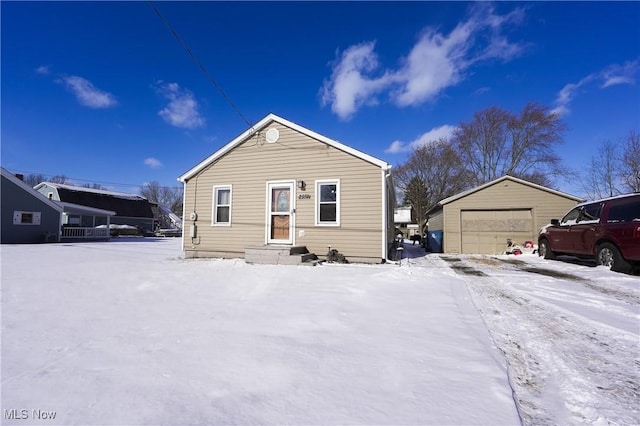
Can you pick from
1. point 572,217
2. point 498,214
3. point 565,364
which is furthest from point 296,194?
point 498,214

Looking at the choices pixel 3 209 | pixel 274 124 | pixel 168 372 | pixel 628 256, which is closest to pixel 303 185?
pixel 274 124

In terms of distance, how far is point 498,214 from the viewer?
13.2m

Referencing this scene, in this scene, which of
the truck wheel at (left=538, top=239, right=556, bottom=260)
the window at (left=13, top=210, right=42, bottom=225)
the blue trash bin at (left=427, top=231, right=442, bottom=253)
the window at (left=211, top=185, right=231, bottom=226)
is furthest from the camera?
the window at (left=13, top=210, right=42, bottom=225)

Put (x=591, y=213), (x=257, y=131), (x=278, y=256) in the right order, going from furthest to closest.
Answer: (x=257, y=131)
(x=278, y=256)
(x=591, y=213)

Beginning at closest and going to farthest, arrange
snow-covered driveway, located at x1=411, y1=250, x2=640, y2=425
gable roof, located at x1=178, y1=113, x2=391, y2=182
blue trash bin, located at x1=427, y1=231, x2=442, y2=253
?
snow-covered driveway, located at x1=411, y1=250, x2=640, y2=425 < gable roof, located at x1=178, y1=113, x2=391, y2=182 < blue trash bin, located at x1=427, y1=231, x2=442, y2=253

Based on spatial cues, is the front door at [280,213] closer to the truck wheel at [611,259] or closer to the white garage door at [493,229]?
the truck wheel at [611,259]

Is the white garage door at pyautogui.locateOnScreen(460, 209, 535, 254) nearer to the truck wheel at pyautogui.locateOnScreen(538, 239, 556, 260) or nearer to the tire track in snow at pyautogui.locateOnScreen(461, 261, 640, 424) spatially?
the truck wheel at pyautogui.locateOnScreen(538, 239, 556, 260)

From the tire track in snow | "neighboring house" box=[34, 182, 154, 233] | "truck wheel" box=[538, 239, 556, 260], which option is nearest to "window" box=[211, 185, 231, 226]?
the tire track in snow

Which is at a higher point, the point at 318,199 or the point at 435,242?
the point at 318,199

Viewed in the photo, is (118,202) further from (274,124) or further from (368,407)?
(368,407)

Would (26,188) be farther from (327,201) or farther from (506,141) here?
(506,141)

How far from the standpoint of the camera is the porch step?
8023mm

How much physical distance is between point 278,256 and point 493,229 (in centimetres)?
1032

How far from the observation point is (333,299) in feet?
14.3
